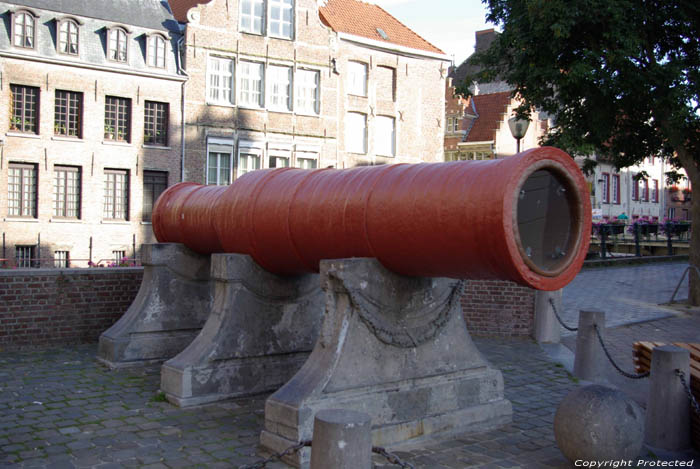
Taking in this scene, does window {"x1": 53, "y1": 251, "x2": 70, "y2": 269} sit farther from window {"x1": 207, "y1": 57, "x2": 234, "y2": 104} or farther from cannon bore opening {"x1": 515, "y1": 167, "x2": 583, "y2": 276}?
cannon bore opening {"x1": 515, "y1": 167, "x2": 583, "y2": 276}

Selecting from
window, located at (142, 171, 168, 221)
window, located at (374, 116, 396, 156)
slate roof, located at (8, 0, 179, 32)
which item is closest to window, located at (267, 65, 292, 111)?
slate roof, located at (8, 0, 179, 32)

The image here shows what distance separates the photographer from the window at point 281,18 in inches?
1230

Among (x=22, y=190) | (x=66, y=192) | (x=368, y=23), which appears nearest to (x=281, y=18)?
(x=368, y=23)

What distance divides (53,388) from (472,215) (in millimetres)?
4661

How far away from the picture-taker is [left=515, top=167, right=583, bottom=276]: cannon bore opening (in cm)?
451

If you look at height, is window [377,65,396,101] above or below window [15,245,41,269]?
A: above

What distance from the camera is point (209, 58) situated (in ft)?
97.1

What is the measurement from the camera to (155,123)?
28.2 metres

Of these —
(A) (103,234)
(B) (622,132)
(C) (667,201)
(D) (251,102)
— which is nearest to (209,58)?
(D) (251,102)

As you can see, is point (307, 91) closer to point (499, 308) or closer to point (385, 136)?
point (385, 136)

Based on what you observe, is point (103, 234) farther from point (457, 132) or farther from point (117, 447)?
point (457, 132)

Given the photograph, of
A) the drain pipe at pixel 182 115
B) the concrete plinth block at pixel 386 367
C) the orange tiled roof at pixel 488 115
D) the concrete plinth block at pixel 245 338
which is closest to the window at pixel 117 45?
the drain pipe at pixel 182 115

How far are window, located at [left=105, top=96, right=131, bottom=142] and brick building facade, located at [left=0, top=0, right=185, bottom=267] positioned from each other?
38 millimetres

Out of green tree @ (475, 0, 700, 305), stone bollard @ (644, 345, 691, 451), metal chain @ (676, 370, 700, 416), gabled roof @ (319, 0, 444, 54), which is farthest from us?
gabled roof @ (319, 0, 444, 54)
